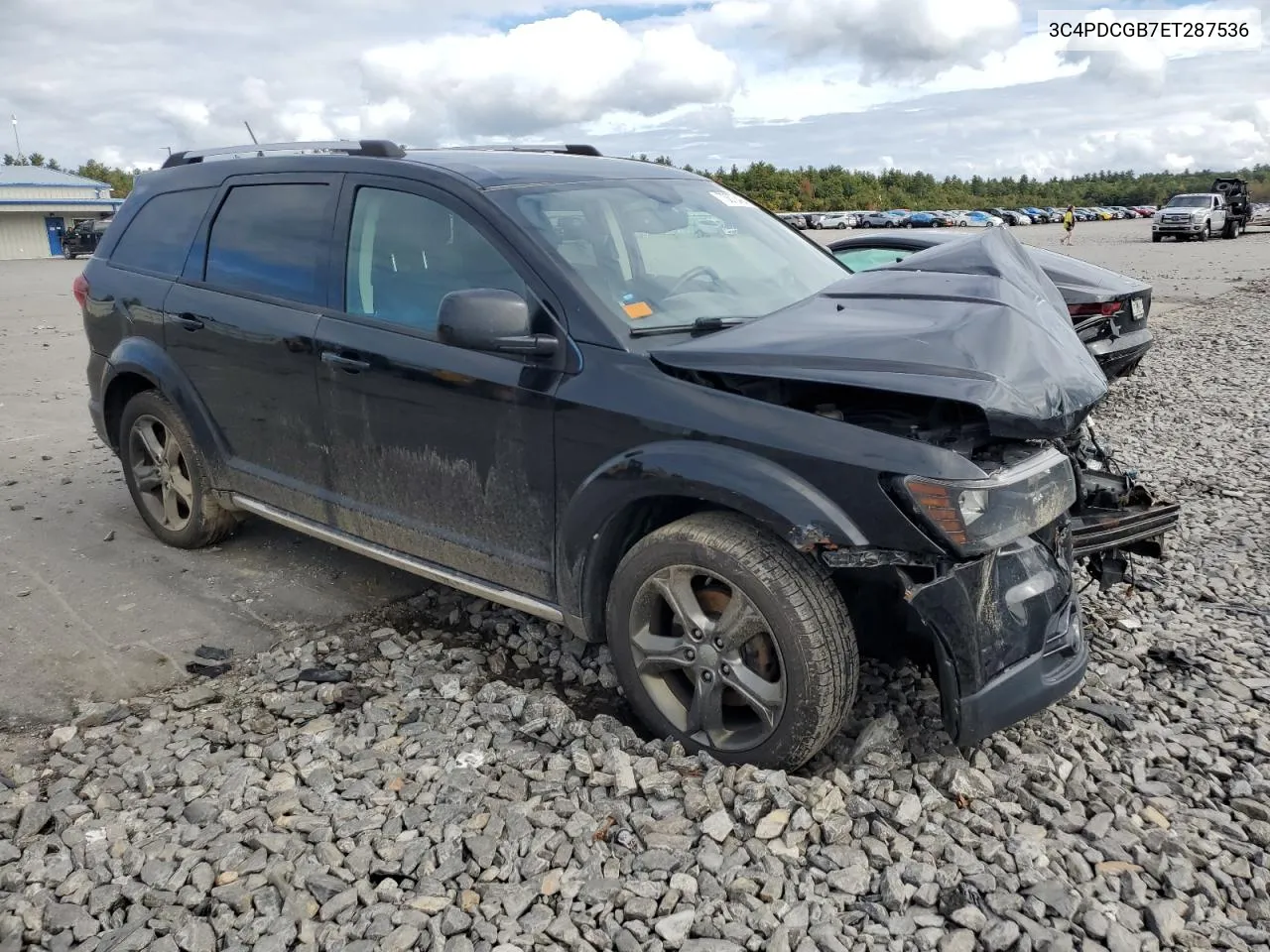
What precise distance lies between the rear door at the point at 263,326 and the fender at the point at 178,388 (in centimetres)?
4

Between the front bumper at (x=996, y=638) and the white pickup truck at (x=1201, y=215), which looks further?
the white pickup truck at (x=1201, y=215)

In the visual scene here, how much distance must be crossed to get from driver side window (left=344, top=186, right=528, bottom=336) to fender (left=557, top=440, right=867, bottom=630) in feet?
2.63

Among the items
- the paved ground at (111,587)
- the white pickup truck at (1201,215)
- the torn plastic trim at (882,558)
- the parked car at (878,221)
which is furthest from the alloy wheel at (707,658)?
the parked car at (878,221)

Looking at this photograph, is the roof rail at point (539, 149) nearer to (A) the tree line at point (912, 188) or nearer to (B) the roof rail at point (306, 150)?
(B) the roof rail at point (306, 150)

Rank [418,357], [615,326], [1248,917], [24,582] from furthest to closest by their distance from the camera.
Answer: [24,582] → [418,357] → [615,326] → [1248,917]

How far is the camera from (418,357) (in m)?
3.80

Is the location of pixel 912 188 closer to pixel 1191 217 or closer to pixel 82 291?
pixel 1191 217

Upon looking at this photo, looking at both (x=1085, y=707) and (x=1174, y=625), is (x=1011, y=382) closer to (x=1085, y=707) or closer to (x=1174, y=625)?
(x=1085, y=707)

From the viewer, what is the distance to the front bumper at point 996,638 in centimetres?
286

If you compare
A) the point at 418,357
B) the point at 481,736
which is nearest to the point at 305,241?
the point at 418,357

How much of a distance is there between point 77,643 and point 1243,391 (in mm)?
9449

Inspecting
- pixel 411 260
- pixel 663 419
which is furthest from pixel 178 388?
pixel 663 419

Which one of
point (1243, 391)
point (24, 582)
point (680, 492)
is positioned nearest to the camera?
point (680, 492)

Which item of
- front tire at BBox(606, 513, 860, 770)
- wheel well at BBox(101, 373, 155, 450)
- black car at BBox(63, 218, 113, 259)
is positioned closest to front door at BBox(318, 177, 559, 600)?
front tire at BBox(606, 513, 860, 770)
